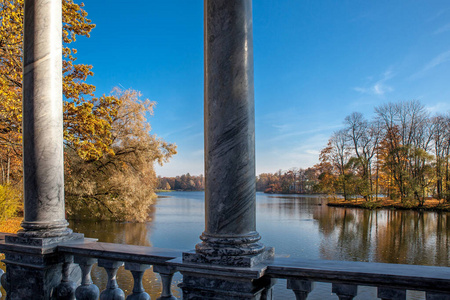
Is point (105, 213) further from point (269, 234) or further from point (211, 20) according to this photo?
point (211, 20)

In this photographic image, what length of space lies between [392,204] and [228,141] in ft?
221

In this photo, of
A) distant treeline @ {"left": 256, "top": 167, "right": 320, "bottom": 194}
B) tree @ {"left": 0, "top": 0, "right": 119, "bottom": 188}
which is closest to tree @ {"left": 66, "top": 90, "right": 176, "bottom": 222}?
tree @ {"left": 0, "top": 0, "right": 119, "bottom": 188}

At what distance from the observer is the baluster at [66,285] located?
18.1 ft

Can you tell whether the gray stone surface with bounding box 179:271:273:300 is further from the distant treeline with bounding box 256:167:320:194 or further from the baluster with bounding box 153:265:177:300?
the distant treeline with bounding box 256:167:320:194

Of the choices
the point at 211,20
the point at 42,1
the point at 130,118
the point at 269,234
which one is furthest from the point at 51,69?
the point at 130,118

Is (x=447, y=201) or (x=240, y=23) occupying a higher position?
(x=240, y=23)

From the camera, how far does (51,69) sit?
5957mm

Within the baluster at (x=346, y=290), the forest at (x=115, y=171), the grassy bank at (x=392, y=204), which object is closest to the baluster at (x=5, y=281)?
the baluster at (x=346, y=290)

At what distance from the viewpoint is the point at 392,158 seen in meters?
62.7

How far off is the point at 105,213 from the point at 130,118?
1037 centimetres

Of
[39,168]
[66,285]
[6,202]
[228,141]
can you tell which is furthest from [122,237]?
[228,141]

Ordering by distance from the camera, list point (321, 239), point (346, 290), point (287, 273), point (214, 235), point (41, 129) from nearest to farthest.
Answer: point (346, 290)
point (287, 273)
point (214, 235)
point (41, 129)
point (321, 239)

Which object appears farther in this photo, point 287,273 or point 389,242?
point 389,242

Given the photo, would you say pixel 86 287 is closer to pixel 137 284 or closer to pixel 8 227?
pixel 137 284
